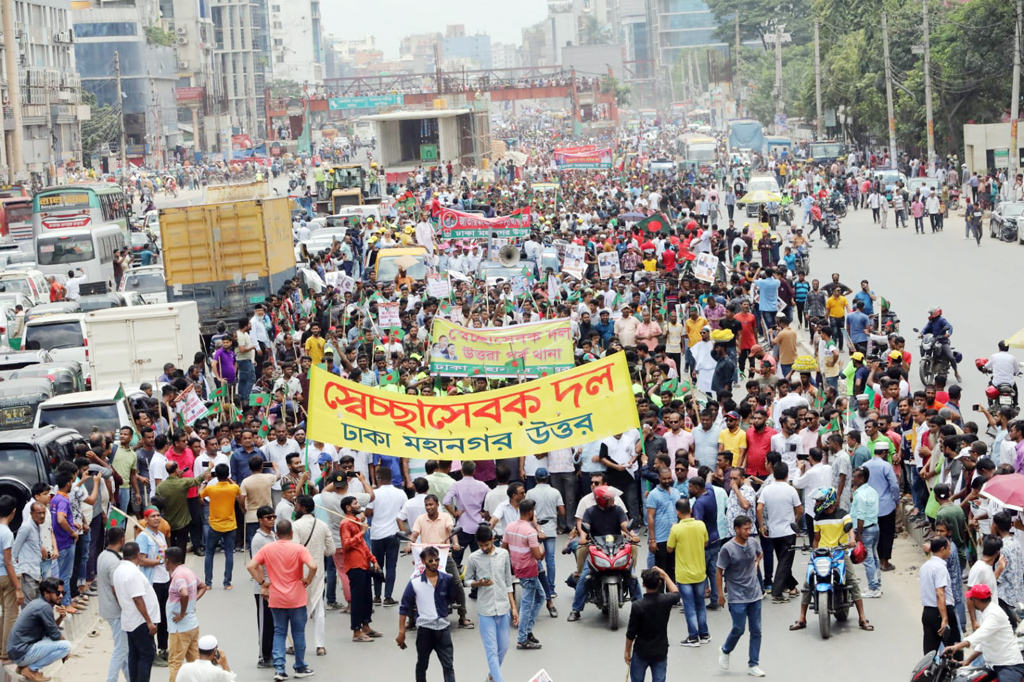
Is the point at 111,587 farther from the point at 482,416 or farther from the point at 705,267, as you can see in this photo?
the point at 705,267

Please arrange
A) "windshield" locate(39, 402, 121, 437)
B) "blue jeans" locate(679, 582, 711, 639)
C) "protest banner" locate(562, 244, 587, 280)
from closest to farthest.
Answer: "blue jeans" locate(679, 582, 711, 639), "windshield" locate(39, 402, 121, 437), "protest banner" locate(562, 244, 587, 280)

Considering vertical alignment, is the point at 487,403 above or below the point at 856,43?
below

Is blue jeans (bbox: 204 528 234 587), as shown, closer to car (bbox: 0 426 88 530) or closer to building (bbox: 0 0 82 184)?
car (bbox: 0 426 88 530)

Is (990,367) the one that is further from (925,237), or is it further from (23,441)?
(925,237)

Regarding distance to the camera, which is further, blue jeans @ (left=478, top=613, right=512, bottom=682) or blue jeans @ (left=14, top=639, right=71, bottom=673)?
blue jeans @ (left=478, top=613, right=512, bottom=682)

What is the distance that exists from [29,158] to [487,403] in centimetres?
7952

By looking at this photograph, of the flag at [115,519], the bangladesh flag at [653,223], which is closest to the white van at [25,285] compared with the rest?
the bangladesh flag at [653,223]

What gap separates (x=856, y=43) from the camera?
244 ft

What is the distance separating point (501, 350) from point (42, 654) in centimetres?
824

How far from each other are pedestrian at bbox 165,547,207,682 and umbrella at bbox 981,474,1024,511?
5.49 metres

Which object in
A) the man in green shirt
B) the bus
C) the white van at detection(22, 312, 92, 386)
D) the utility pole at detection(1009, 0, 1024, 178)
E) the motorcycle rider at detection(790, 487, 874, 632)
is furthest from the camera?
the utility pole at detection(1009, 0, 1024, 178)

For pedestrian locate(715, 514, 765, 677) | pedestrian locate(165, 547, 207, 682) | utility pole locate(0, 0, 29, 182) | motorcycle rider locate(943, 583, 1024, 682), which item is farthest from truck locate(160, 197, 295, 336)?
utility pole locate(0, 0, 29, 182)

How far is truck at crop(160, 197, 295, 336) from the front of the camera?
88.2 ft

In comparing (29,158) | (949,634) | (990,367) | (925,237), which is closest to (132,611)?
(949,634)
